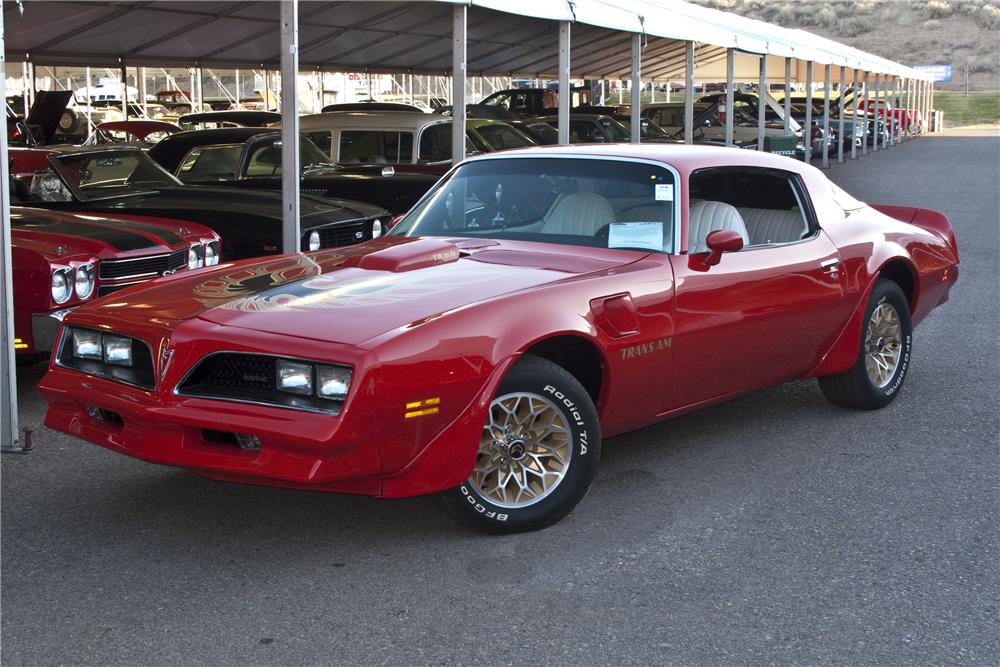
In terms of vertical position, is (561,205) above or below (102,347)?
above

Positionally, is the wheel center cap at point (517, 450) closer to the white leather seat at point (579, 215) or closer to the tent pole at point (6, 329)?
the white leather seat at point (579, 215)

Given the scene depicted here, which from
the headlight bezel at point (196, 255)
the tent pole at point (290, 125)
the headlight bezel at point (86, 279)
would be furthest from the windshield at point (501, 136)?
the headlight bezel at point (86, 279)

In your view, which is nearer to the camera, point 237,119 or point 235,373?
point 235,373

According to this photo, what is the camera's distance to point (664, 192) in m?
5.36

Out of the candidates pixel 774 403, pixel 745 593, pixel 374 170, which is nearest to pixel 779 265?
pixel 774 403

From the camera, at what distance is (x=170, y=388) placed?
163 inches

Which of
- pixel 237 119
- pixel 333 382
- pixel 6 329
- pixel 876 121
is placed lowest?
pixel 6 329

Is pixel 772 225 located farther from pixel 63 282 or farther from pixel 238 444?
pixel 63 282

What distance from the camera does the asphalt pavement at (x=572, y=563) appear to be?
3592 millimetres

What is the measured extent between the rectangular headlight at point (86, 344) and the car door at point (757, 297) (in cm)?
224

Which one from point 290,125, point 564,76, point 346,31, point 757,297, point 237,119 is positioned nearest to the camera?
point 757,297

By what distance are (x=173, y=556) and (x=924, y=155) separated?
108 ft

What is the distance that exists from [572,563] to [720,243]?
1.65 m

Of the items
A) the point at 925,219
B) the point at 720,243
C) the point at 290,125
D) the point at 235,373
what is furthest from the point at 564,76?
the point at 235,373
